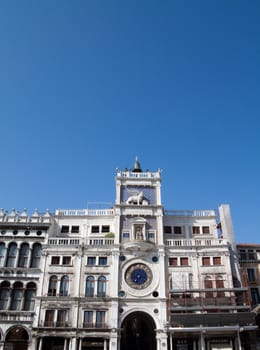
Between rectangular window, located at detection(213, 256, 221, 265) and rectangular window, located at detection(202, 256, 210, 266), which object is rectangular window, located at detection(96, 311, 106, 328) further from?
rectangular window, located at detection(213, 256, 221, 265)

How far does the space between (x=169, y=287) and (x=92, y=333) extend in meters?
11.7

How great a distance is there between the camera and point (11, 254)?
45.1 m

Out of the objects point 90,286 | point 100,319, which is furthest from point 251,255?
point 90,286

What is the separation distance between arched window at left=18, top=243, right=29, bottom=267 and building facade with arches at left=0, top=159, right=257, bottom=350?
14 centimetres

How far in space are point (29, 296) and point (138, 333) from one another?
17537mm

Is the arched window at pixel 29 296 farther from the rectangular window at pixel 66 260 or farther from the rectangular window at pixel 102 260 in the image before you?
the rectangular window at pixel 102 260

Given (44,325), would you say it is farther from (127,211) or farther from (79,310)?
(127,211)

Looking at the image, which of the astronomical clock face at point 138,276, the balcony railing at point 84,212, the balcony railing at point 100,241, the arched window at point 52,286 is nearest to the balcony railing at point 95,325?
the arched window at point 52,286

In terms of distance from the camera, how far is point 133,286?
43062mm

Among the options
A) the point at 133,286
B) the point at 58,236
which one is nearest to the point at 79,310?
the point at 133,286

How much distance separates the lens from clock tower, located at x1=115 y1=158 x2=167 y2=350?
137 ft

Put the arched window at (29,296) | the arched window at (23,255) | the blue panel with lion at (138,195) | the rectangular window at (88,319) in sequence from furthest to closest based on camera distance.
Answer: the blue panel with lion at (138,195) → the arched window at (23,255) → the arched window at (29,296) → the rectangular window at (88,319)

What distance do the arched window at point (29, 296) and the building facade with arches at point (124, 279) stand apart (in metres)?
0.13

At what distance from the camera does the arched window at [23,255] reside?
146 ft
